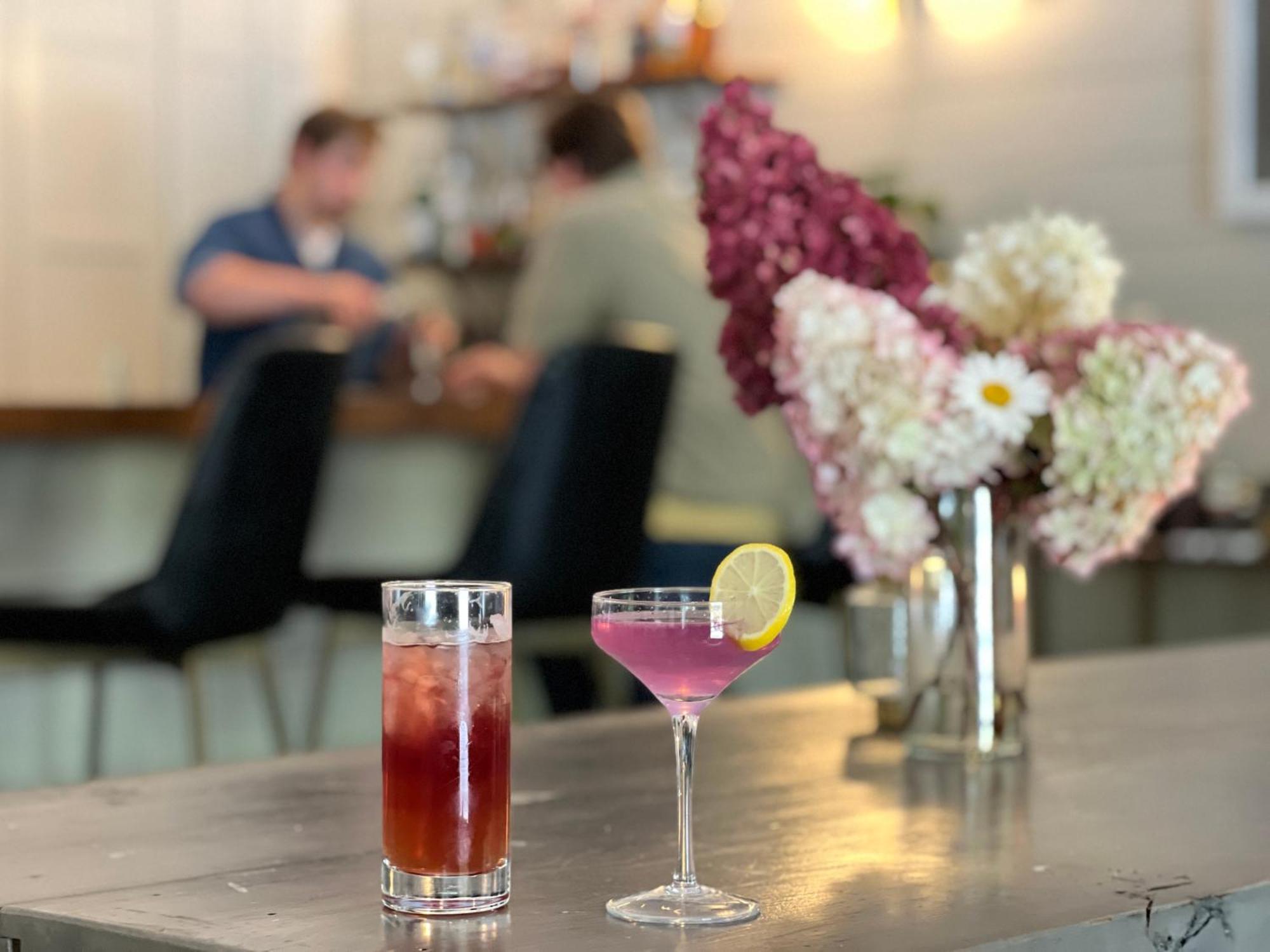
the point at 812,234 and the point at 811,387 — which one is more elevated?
the point at 812,234

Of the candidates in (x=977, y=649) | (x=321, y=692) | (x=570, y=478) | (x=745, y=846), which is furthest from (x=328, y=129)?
(x=745, y=846)

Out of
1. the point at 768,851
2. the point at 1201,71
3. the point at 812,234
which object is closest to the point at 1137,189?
the point at 1201,71

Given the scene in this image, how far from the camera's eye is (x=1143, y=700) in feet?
5.49

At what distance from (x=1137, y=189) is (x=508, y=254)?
2072 mm

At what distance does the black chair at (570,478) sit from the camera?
2812mm

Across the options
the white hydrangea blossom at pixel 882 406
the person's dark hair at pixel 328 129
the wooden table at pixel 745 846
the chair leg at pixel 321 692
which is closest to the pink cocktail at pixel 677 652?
the wooden table at pixel 745 846

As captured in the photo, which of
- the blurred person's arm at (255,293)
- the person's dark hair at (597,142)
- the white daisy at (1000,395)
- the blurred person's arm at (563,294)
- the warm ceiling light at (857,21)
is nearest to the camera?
the white daisy at (1000,395)

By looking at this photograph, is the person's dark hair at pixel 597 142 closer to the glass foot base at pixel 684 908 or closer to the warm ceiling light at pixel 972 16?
the warm ceiling light at pixel 972 16

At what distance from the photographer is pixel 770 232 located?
1383 millimetres

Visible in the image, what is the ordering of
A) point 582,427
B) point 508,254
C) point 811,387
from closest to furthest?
point 811,387 < point 582,427 < point 508,254

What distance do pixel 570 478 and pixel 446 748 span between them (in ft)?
6.58

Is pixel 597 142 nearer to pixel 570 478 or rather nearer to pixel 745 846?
pixel 570 478

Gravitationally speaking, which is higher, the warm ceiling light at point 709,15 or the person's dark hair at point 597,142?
the warm ceiling light at point 709,15

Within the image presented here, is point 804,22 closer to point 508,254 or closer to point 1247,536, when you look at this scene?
point 508,254
